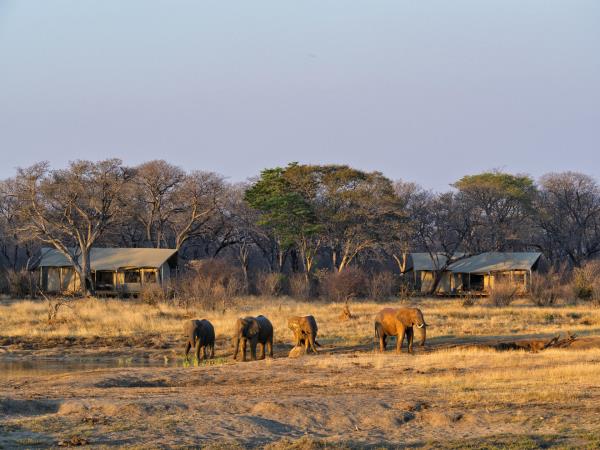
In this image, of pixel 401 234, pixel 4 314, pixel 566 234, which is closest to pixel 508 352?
pixel 4 314

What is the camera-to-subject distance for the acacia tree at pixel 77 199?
54.2 meters

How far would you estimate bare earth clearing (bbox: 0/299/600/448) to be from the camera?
12344 millimetres

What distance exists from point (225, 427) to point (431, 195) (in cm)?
6219

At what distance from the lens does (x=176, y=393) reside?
16766 millimetres

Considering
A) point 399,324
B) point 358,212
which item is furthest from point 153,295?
point 399,324

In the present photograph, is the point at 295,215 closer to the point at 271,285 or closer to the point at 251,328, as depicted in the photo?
the point at 271,285

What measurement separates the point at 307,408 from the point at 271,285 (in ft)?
120

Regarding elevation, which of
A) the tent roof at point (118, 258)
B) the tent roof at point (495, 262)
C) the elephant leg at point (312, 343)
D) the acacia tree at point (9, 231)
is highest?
the acacia tree at point (9, 231)

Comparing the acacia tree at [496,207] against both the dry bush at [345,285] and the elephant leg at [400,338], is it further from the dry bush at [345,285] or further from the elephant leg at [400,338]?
the elephant leg at [400,338]

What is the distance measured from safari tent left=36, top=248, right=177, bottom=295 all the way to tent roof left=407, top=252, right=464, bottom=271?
16.7 m

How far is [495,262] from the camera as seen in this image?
201ft

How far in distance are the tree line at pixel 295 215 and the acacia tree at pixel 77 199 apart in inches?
3.3

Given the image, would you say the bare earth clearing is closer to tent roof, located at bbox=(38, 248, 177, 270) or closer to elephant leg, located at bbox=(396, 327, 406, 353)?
elephant leg, located at bbox=(396, 327, 406, 353)

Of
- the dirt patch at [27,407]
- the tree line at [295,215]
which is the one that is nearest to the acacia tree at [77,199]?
the tree line at [295,215]
